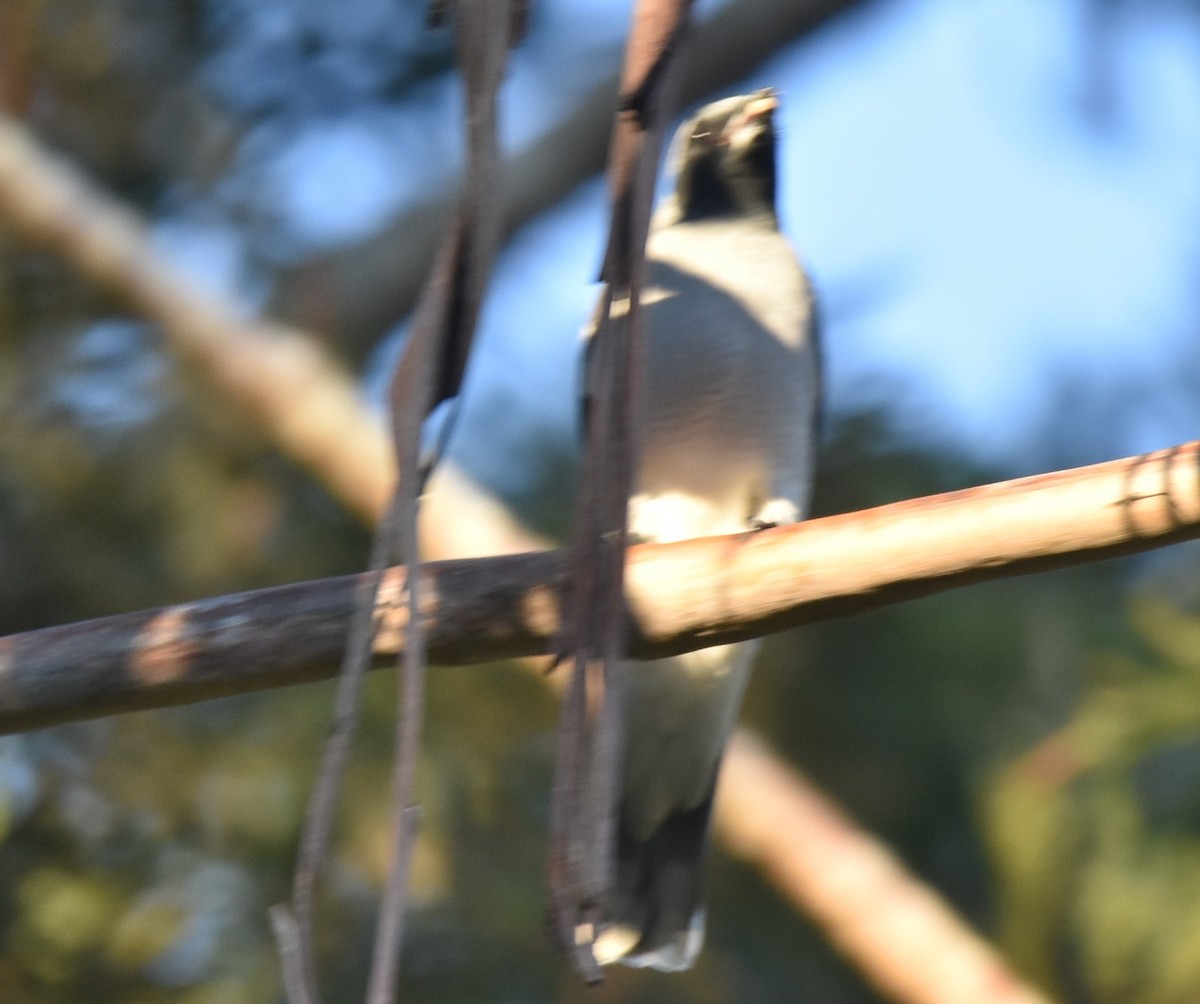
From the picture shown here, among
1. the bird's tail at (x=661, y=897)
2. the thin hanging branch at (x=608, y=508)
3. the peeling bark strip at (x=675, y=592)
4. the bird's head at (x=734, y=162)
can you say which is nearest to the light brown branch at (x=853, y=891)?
the bird's tail at (x=661, y=897)

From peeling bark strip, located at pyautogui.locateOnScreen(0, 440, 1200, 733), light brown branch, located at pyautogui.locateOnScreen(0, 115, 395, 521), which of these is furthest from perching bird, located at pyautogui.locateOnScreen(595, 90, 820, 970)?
peeling bark strip, located at pyautogui.locateOnScreen(0, 440, 1200, 733)

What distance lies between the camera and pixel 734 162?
10.2 ft

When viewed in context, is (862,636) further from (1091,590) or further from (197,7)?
(197,7)

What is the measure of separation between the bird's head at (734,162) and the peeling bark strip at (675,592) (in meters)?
1.79

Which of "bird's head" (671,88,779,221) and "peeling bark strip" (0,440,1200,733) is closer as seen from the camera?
"peeling bark strip" (0,440,1200,733)

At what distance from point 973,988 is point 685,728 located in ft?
2.55

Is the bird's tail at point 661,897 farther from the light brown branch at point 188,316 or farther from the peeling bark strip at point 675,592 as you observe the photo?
the light brown branch at point 188,316

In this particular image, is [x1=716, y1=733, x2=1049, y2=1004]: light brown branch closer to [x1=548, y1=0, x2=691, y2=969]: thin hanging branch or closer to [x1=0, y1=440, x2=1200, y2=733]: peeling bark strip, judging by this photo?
[x1=0, y1=440, x2=1200, y2=733]: peeling bark strip

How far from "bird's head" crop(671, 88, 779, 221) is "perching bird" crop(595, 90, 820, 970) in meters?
0.12

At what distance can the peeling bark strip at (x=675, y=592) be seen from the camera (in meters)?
1.25

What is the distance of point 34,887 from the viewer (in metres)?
2.93

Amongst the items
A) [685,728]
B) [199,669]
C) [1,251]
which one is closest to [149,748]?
[685,728]

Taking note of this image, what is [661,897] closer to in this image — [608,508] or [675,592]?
[675,592]

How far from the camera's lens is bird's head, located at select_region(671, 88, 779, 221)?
10.1 ft
